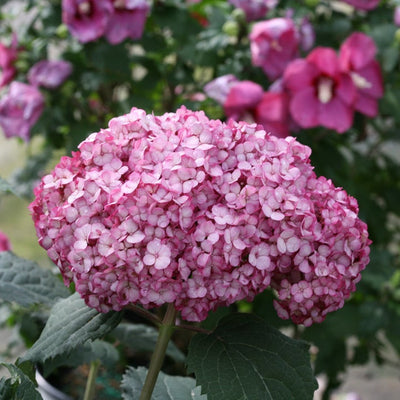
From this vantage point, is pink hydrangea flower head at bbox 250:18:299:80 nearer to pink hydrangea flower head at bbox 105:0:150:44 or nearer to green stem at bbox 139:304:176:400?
pink hydrangea flower head at bbox 105:0:150:44

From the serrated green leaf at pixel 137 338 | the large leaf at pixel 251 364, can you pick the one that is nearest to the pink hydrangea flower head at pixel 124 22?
the serrated green leaf at pixel 137 338

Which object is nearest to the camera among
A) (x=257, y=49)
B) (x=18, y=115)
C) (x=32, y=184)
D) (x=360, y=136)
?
(x=257, y=49)

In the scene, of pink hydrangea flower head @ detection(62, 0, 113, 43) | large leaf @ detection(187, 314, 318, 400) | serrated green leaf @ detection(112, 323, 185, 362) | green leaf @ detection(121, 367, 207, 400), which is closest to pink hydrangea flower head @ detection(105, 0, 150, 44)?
pink hydrangea flower head @ detection(62, 0, 113, 43)

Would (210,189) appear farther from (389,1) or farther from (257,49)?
(389,1)

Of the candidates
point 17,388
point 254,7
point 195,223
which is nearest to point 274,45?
point 254,7

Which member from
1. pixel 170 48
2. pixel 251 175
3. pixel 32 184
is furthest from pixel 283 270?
pixel 32 184

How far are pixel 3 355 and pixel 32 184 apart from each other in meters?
0.40

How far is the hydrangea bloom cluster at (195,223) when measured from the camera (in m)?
0.63

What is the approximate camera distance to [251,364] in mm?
666

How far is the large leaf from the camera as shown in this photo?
64 centimetres

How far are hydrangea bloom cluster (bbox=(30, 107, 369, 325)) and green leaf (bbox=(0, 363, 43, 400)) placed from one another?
8 cm

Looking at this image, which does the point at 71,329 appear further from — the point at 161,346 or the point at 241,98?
the point at 241,98

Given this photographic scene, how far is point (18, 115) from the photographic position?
146cm

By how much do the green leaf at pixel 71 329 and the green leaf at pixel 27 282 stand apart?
100 mm
